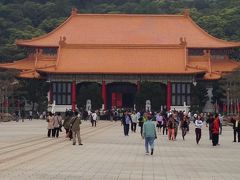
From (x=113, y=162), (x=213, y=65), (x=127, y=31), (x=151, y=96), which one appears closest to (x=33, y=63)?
(x=127, y=31)

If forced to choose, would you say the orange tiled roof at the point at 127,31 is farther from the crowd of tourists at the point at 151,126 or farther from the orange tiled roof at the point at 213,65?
the crowd of tourists at the point at 151,126

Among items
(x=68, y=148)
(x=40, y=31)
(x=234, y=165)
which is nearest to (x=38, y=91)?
(x=40, y=31)

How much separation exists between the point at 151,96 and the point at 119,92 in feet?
30.2

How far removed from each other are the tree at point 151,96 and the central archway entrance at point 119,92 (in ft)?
23.5

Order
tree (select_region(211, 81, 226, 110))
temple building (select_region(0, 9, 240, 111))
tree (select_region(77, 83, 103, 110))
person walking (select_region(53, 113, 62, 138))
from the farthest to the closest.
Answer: tree (select_region(211, 81, 226, 110)) → temple building (select_region(0, 9, 240, 111)) → tree (select_region(77, 83, 103, 110)) → person walking (select_region(53, 113, 62, 138))

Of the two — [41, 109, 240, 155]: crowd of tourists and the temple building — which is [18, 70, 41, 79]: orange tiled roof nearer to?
the temple building

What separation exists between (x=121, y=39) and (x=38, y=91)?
15.6 metres

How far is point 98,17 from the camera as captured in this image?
313ft

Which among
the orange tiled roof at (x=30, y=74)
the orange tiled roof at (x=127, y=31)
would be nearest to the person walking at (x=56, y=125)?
the orange tiled roof at (x=30, y=74)

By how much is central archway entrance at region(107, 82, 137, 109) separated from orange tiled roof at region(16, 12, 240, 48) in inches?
247

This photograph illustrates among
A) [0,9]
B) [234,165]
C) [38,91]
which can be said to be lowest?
[234,165]

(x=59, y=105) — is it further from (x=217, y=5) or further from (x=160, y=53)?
(x=217, y=5)

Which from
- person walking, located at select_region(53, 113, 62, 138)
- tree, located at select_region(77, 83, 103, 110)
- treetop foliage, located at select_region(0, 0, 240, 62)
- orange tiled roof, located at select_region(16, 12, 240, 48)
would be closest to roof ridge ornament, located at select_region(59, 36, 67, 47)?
orange tiled roof, located at select_region(16, 12, 240, 48)

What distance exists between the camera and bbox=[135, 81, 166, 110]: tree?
256ft
